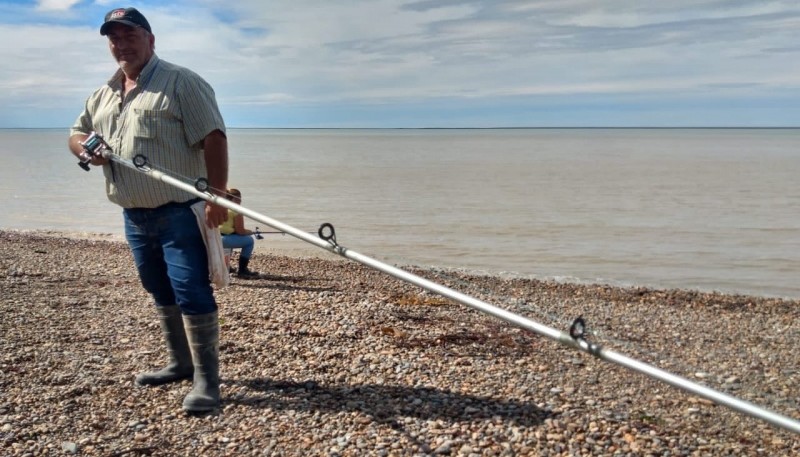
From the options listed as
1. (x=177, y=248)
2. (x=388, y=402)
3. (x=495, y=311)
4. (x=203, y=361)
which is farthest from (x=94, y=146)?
(x=495, y=311)

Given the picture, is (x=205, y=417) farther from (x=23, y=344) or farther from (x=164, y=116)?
(x=23, y=344)

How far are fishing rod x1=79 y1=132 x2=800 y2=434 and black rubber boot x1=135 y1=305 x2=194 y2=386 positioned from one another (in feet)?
4.01

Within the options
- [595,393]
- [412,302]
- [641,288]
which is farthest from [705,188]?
[595,393]

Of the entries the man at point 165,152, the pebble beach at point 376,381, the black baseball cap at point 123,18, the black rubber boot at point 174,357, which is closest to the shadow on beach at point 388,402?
the pebble beach at point 376,381

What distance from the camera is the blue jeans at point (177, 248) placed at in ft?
14.3

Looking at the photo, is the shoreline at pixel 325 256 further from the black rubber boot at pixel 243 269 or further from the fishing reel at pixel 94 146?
the fishing reel at pixel 94 146

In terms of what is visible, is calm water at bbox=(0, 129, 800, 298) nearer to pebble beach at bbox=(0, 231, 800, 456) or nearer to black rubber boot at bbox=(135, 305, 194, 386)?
pebble beach at bbox=(0, 231, 800, 456)

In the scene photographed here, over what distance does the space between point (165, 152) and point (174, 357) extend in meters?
1.62

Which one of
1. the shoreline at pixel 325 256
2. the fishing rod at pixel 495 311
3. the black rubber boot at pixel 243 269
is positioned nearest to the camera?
the fishing rod at pixel 495 311

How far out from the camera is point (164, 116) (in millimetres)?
4277

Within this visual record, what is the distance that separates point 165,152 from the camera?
4.35 meters

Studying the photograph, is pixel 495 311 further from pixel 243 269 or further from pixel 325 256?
pixel 325 256

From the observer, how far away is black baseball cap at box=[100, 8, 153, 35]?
4.13 meters

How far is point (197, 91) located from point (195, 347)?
1604 mm
